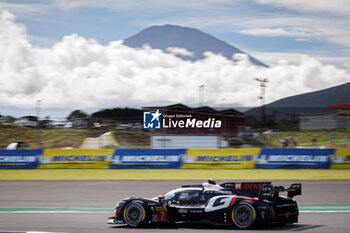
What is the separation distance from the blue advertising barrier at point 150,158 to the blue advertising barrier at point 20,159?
5.02 m

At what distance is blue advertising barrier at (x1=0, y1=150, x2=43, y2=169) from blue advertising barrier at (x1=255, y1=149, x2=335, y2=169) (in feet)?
43.5

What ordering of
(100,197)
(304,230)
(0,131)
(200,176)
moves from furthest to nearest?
(0,131) → (200,176) → (100,197) → (304,230)

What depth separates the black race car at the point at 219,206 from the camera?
30.8 ft

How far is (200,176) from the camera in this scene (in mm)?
22984

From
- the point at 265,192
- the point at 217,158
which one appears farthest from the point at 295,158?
the point at 265,192

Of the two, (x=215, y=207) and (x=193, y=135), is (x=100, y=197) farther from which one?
(x=193, y=135)

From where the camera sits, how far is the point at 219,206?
9609 millimetres

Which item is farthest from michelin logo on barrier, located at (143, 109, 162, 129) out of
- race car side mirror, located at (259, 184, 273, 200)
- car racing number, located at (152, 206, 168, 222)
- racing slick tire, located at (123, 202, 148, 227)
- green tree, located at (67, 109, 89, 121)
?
race car side mirror, located at (259, 184, 273, 200)

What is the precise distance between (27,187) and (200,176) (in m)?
8.16

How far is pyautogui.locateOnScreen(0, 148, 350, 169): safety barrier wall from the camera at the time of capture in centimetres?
2547

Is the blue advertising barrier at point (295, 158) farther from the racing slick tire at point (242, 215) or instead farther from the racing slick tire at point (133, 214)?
the racing slick tire at point (242, 215)

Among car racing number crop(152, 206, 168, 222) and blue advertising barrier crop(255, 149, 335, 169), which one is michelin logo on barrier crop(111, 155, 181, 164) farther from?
car racing number crop(152, 206, 168, 222)

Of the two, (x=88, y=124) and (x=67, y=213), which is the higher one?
(x=88, y=124)

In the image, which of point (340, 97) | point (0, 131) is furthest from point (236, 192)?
point (340, 97)
